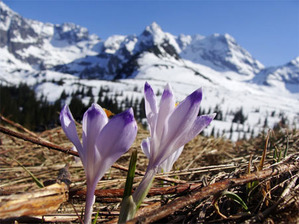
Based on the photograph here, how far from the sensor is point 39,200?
555mm

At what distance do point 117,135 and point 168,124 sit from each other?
136mm

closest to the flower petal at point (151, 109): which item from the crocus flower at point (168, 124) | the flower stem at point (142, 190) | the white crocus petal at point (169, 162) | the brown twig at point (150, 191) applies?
the crocus flower at point (168, 124)

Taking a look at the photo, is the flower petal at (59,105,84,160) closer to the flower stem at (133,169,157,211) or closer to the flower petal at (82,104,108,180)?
the flower petal at (82,104,108,180)

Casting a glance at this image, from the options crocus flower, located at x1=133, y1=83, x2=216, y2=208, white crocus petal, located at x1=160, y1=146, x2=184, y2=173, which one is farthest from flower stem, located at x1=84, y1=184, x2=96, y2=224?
white crocus petal, located at x1=160, y1=146, x2=184, y2=173

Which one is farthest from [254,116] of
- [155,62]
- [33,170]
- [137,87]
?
[33,170]

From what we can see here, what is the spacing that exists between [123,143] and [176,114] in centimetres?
15

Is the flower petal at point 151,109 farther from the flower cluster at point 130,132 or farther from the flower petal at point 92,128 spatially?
the flower petal at point 92,128

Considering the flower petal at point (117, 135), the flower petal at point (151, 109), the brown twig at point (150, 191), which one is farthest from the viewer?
the brown twig at point (150, 191)

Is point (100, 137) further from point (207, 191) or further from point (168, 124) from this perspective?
point (207, 191)

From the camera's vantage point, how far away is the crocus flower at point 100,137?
532mm

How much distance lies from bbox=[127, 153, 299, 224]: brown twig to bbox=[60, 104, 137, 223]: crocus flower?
148mm

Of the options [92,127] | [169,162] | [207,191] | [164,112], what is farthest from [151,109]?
[169,162]

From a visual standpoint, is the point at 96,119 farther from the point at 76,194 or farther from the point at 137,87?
the point at 137,87

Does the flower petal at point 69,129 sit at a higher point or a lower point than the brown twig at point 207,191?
higher
